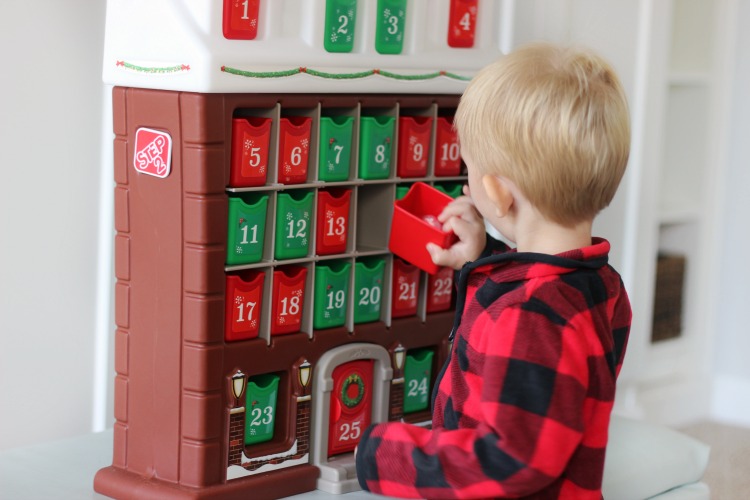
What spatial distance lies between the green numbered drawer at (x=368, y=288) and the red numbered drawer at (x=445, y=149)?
0.59 ft

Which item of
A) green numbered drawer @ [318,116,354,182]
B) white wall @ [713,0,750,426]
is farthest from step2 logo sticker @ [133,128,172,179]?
white wall @ [713,0,750,426]

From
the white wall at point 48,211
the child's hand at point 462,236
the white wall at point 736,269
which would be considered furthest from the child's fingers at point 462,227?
the white wall at point 736,269

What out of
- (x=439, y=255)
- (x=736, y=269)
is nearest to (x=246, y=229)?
(x=439, y=255)

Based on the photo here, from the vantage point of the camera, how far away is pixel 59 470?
4.83 ft

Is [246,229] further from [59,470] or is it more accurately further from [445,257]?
[59,470]

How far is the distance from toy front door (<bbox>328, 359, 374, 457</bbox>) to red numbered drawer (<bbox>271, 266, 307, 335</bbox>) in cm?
11

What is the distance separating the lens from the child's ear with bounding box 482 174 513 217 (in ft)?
3.43

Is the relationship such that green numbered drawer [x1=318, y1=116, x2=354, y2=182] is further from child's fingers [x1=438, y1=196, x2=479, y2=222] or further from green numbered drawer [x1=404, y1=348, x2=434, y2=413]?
green numbered drawer [x1=404, y1=348, x2=434, y2=413]

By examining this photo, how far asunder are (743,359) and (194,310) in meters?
1.79

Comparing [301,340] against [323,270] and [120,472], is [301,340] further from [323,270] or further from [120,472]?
[120,472]

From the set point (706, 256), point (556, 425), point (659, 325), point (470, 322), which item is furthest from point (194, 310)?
point (706, 256)

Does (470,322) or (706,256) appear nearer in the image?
(470,322)

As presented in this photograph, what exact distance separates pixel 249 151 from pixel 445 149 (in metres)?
0.39

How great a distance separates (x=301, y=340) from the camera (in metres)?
1.43
